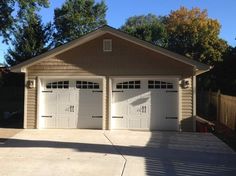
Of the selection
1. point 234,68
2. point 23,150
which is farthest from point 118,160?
point 234,68

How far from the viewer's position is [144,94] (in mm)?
17672

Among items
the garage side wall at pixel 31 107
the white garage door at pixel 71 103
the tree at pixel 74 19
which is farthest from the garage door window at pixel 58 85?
the tree at pixel 74 19

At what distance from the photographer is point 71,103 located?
59.3 feet

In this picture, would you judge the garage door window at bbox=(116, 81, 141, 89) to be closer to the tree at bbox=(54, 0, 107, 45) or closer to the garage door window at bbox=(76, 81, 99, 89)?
the garage door window at bbox=(76, 81, 99, 89)

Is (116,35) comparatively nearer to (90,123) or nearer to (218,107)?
(90,123)

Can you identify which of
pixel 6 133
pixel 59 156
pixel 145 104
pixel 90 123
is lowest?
pixel 59 156

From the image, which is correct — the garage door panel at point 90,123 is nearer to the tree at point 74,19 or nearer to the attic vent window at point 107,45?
the attic vent window at point 107,45

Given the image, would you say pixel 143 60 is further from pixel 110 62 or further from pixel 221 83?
pixel 221 83

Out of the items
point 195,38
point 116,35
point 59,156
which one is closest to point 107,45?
point 116,35

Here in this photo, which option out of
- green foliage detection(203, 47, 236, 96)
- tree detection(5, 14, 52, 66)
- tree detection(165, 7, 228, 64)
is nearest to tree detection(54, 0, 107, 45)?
tree detection(5, 14, 52, 66)

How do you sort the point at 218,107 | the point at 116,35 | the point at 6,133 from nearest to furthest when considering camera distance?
the point at 6,133
the point at 116,35
the point at 218,107

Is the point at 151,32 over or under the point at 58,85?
Result: over

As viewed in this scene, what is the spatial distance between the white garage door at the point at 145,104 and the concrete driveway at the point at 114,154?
1451mm

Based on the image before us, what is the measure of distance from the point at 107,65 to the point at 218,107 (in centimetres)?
696
